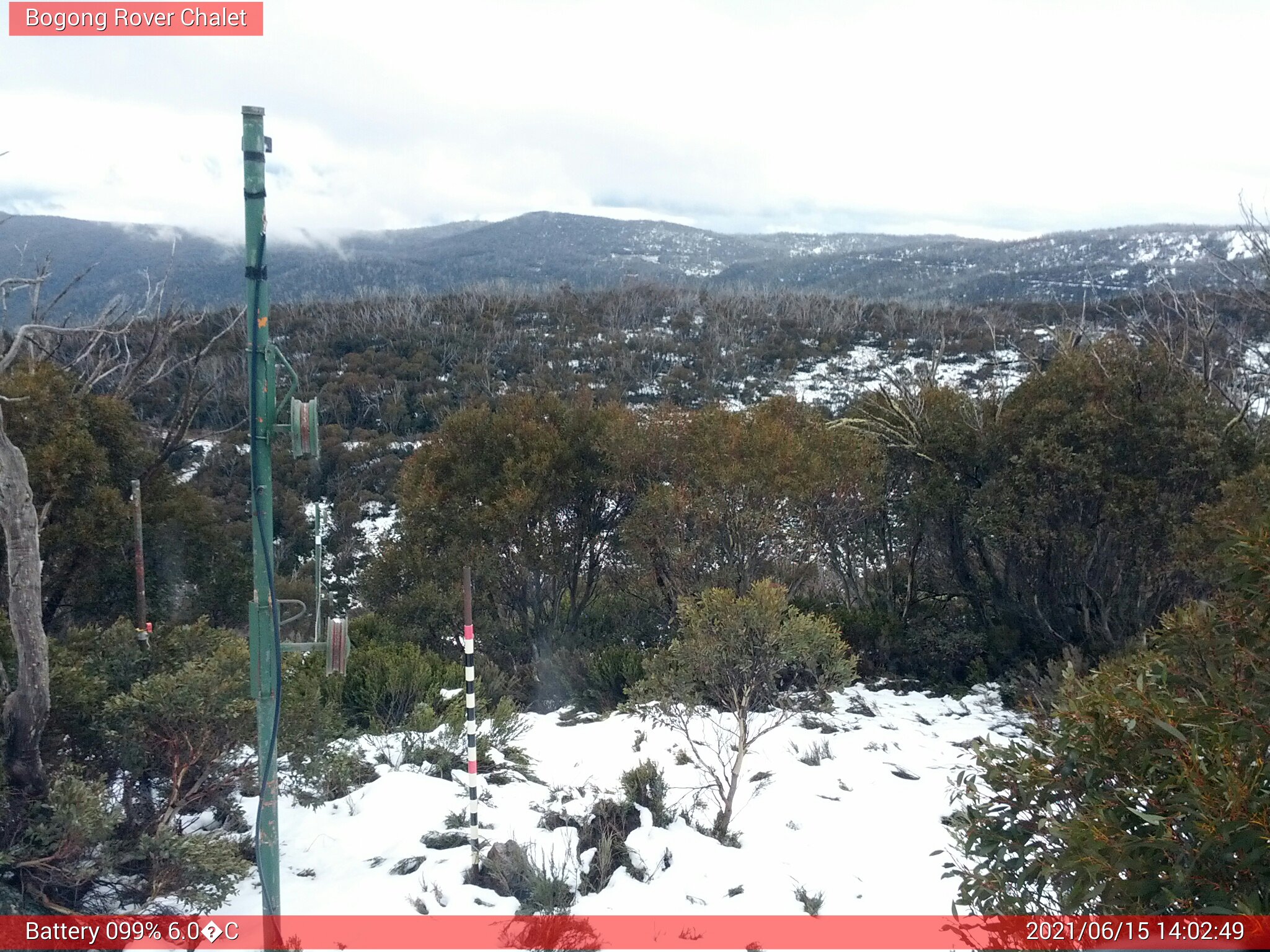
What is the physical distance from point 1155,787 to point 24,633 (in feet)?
14.3

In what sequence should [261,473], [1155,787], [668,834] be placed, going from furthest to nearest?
[668,834] < [261,473] < [1155,787]

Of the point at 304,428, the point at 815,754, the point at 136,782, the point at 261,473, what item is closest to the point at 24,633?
the point at 136,782

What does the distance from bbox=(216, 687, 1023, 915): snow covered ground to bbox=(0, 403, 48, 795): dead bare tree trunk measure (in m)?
1.15

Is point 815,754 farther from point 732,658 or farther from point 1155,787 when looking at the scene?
point 1155,787

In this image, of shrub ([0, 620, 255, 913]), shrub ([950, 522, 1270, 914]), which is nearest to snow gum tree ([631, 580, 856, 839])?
shrub ([950, 522, 1270, 914])

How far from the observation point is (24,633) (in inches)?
141

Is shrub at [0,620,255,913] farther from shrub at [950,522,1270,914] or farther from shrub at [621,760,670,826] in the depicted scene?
shrub at [950,522,1270,914]

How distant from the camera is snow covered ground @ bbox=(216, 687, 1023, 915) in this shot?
406 centimetres

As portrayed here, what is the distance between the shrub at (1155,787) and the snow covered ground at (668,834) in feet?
3.04

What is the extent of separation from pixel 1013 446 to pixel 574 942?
23.9ft

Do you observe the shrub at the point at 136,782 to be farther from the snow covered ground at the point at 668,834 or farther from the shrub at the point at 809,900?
the shrub at the point at 809,900

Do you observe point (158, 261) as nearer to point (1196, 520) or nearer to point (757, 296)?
point (757, 296)

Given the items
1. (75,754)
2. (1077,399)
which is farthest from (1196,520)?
(75,754)

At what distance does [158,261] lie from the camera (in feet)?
212
